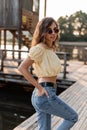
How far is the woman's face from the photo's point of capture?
3260mm

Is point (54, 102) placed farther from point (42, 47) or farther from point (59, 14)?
point (59, 14)

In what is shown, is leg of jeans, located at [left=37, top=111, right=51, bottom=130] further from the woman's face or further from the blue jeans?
the woman's face

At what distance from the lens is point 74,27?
190ft

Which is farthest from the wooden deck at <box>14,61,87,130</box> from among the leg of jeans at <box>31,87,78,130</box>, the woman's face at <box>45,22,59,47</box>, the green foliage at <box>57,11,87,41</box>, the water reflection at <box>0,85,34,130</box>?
the green foliage at <box>57,11,87,41</box>

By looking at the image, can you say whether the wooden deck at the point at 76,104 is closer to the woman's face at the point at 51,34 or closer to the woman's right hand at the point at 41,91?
the woman's right hand at the point at 41,91

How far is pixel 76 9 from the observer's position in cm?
6234

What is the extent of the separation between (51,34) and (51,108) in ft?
2.51

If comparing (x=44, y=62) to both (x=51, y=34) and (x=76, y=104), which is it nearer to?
(x=51, y=34)

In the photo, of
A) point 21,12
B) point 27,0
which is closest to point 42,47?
point 21,12

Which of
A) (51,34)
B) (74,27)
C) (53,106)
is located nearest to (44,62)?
(51,34)

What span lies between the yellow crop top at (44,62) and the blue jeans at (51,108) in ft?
0.53

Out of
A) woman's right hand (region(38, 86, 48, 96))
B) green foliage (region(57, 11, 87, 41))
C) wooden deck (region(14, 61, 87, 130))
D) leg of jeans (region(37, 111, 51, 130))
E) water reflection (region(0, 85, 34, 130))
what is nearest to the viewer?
woman's right hand (region(38, 86, 48, 96))

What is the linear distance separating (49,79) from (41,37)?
44 cm

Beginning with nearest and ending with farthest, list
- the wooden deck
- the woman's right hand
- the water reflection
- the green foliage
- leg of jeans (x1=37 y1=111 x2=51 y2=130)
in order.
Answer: the woman's right hand → leg of jeans (x1=37 y1=111 x2=51 y2=130) → the wooden deck → the water reflection → the green foliage
